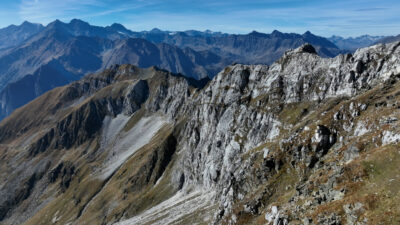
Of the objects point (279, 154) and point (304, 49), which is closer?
point (279, 154)

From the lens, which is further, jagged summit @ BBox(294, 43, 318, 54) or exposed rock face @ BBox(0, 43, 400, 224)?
jagged summit @ BBox(294, 43, 318, 54)

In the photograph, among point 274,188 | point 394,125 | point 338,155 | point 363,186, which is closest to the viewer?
point 363,186

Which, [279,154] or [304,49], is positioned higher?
[304,49]

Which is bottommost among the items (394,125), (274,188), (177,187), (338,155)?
(177,187)

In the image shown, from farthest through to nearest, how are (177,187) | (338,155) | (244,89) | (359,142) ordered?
(177,187), (244,89), (338,155), (359,142)

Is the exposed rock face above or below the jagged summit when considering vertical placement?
below

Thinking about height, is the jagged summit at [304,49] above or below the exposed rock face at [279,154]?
above

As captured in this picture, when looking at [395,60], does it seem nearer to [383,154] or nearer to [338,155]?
[338,155]

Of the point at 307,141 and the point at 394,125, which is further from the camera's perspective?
the point at 307,141

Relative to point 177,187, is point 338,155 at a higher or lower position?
higher

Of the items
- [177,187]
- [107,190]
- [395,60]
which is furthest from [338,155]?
[107,190]

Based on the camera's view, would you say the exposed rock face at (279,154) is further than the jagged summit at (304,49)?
No
